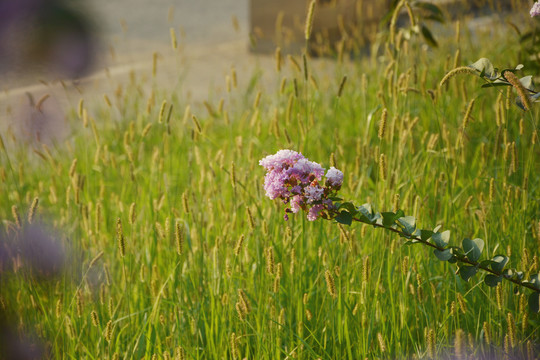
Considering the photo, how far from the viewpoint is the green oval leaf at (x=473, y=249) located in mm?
1385

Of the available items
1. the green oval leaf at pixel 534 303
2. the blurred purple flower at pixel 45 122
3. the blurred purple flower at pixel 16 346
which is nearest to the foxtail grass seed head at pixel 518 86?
the green oval leaf at pixel 534 303

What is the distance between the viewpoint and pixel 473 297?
5.66 feet

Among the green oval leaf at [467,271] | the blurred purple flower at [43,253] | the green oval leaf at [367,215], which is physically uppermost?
the green oval leaf at [367,215]

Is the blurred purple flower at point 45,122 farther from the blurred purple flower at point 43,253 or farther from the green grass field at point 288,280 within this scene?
the blurred purple flower at point 43,253

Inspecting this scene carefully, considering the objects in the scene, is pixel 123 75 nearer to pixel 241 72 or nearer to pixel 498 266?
pixel 241 72

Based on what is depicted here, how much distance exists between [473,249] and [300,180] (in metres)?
0.39

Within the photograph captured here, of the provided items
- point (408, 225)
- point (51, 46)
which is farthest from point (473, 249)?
point (51, 46)

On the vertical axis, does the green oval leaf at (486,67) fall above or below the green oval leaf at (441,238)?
above

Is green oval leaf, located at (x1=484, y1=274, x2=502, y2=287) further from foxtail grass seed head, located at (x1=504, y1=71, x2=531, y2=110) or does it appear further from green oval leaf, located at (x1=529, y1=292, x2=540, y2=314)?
foxtail grass seed head, located at (x1=504, y1=71, x2=531, y2=110)

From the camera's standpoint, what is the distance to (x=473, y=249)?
54.7 inches

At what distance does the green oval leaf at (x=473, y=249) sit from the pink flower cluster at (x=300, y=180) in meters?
0.31

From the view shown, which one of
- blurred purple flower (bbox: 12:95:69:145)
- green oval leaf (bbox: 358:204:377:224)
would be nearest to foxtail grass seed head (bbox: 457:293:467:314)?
green oval leaf (bbox: 358:204:377:224)

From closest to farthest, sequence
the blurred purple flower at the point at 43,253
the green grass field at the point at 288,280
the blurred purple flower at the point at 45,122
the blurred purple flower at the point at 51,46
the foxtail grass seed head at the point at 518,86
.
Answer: the foxtail grass seed head at the point at 518,86 → the green grass field at the point at 288,280 → the blurred purple flower at the point at 43,253 → the blurred purple flower at the point at 45,122 → the blurred purple flower at the point at 51,46

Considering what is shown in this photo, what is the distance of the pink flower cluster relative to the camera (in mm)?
1297
